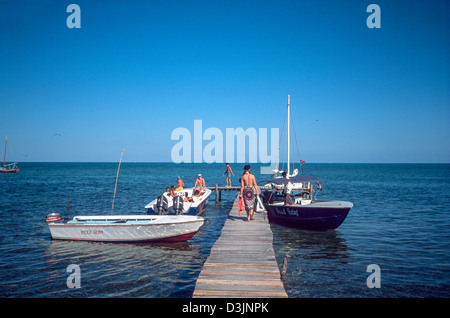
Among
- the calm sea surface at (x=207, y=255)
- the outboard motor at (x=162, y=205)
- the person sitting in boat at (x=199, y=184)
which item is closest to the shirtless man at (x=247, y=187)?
the calm sea surface at (x=207, y=255)

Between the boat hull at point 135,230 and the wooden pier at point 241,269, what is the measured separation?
10.2ft

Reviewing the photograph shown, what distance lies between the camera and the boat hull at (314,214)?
14.3 meters

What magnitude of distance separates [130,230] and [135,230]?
0.78 ft

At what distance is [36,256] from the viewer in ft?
37.8

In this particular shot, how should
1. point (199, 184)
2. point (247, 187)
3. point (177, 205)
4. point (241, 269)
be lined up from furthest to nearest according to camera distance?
point (199, 184) < point (177, 205) < point (247, 187) < point (241, 269)

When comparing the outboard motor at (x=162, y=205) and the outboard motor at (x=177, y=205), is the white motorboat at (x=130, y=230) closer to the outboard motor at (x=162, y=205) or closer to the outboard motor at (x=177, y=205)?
the outboard motor at (x=162, y=205)

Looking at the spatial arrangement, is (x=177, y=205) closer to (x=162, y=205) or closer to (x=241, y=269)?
(x=162, y=205)

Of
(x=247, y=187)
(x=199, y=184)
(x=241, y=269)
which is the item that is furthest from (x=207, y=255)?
(x=199, y=184)

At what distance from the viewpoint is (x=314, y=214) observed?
48.5ft

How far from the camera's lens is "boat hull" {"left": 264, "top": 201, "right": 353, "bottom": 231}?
1433 cm

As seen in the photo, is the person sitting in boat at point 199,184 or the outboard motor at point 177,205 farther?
the person sitting in boat at point 199,184
